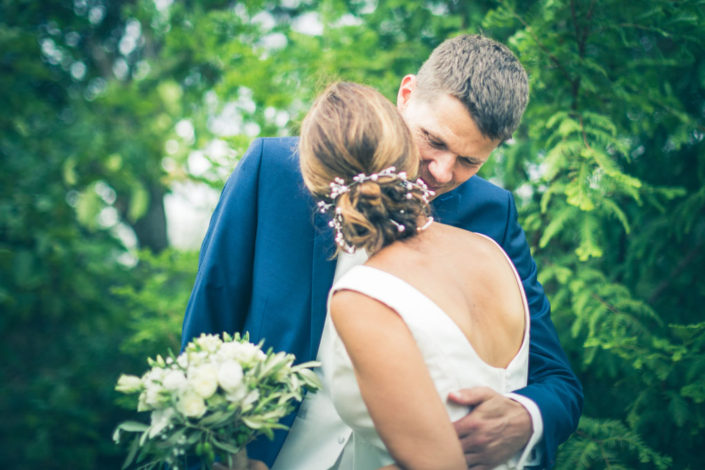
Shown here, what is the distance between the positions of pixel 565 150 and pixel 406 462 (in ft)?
6.76

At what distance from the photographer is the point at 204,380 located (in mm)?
1425

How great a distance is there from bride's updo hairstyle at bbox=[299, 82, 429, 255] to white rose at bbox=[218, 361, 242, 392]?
498mm

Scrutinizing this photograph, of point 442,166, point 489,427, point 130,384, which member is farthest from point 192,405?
point 442,166

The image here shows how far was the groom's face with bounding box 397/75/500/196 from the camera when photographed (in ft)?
6.41

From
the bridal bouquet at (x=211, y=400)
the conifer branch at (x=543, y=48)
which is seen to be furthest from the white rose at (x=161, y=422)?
the conifer branch at (x=543, y=48)

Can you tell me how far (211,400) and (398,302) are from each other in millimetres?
621

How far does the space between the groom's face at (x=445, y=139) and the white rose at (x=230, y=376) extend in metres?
1.08

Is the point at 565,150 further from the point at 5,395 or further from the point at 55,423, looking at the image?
the point at 5,395

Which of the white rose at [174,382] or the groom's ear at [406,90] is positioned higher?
the groom's ear at [406,90]

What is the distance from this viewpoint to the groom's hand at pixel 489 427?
1.51 m

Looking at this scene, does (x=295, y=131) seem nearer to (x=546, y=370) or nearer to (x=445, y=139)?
(x=445, y=139)

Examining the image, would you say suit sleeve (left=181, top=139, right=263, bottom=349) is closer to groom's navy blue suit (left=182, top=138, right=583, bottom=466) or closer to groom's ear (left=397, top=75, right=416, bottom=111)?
groom's navy blue suit (left=182, top=138, right=583, bottom=466)

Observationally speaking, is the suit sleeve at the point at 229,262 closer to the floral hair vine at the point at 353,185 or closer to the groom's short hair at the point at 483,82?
the floral hair vine at the point at 353,185

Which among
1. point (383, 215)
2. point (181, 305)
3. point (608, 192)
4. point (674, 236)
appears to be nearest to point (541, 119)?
point (608, 192)
